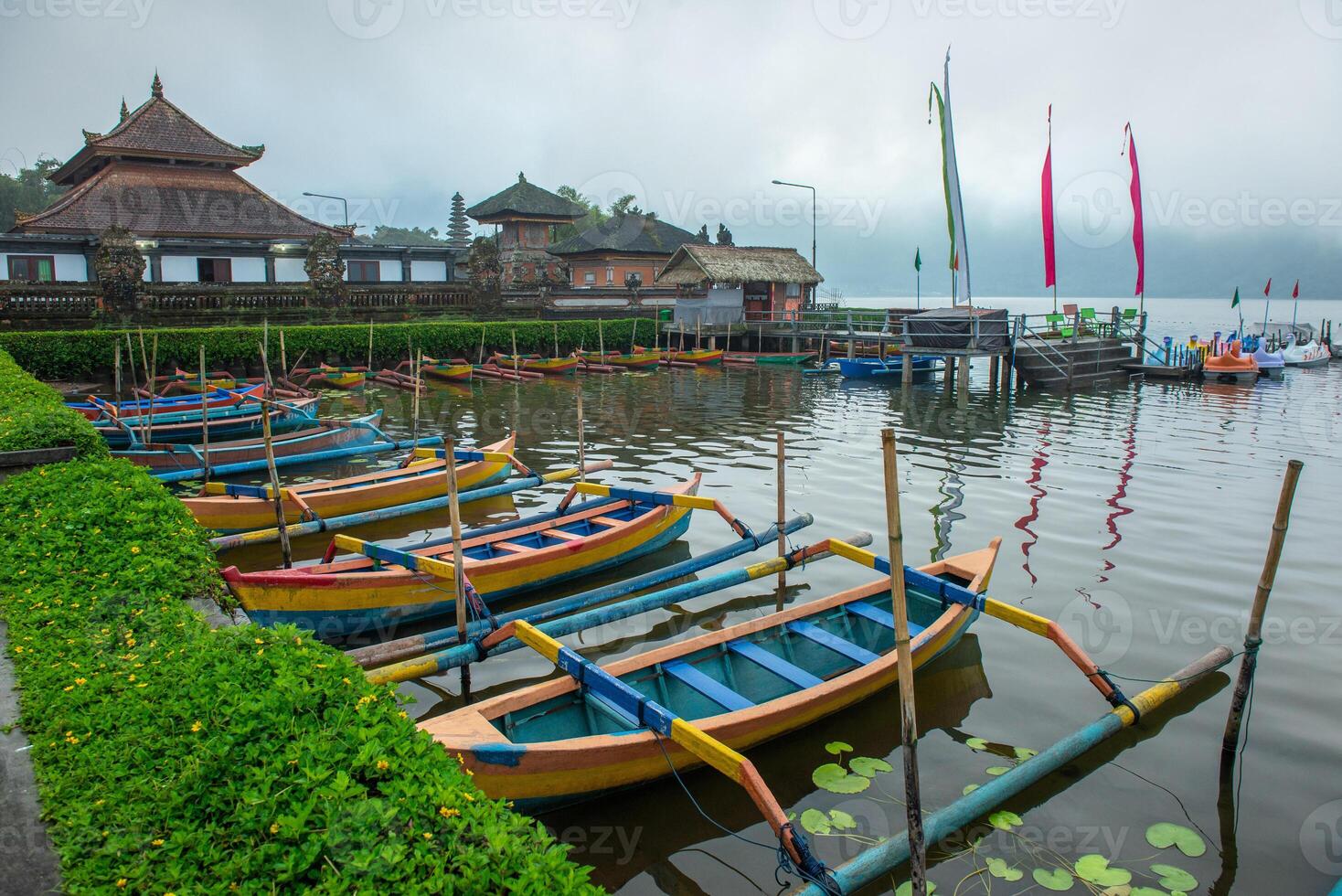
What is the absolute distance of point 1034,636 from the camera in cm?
883

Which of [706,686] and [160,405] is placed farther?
[160,405]

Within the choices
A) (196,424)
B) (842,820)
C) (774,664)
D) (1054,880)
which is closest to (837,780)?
(842,820)

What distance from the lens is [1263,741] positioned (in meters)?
6.88

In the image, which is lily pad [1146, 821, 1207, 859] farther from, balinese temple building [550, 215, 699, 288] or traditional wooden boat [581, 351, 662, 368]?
balinese temple building [550, 215, 699, 288]

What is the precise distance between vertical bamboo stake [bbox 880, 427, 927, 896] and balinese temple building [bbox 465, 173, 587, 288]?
4316cm

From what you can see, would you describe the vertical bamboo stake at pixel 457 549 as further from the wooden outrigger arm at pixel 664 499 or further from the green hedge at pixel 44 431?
the green hedge at pixel 44 431

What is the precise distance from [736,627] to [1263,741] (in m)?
4.32

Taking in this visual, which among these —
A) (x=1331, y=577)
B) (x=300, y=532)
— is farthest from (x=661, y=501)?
(x=1331, y=577)

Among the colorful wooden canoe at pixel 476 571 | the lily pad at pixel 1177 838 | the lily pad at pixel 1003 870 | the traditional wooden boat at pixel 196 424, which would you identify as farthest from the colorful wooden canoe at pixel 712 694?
the traditional wooden boat at pixel 196 424

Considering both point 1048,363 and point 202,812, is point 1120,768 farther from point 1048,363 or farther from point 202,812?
point 1048,363

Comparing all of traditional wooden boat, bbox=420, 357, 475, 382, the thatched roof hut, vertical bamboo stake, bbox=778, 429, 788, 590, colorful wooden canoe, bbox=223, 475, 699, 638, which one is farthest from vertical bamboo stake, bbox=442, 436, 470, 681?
the thatched roof hut

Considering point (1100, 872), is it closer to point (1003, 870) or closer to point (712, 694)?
point (1003, 870)

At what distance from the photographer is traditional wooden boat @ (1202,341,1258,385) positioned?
107 feet

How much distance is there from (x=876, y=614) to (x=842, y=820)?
2229 millimetres
